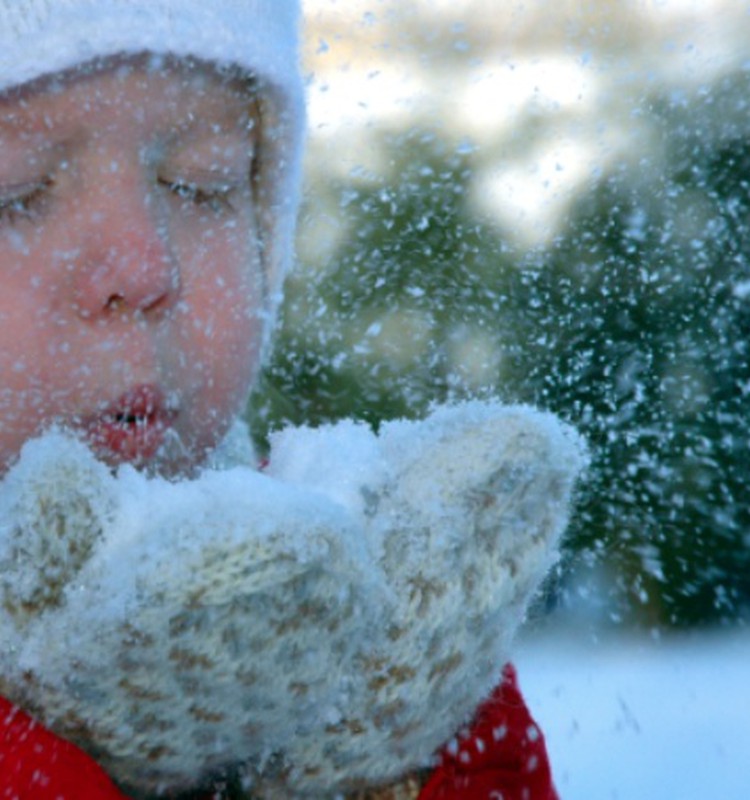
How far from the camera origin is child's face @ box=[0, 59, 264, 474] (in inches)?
29.4

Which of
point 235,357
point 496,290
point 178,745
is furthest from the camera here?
point 496,290

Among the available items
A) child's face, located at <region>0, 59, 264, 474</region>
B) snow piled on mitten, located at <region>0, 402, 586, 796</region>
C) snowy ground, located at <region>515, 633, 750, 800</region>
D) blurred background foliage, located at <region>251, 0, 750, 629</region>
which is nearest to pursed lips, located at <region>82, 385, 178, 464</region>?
child's face, located at <region>0, 59, 264, 474</region>

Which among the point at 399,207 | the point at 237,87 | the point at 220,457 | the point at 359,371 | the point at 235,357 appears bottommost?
the point at 359,371

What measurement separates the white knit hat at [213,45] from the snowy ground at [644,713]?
1187mm

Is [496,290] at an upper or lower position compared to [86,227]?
lower

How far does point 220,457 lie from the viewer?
0.97 metres

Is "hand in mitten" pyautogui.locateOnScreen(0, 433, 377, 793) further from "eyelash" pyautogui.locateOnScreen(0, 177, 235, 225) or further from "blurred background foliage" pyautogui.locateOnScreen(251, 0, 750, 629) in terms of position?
"blurred background foliage" pyautogui.locateOnScreen(251, 0, 750, 629)

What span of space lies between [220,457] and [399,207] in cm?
176

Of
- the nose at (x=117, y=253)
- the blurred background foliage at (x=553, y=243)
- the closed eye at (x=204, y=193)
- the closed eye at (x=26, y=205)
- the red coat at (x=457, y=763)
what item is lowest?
the blurred background foliage at (x=553, y=243)

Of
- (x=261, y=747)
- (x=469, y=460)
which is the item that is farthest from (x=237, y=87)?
(x=261, y=747)

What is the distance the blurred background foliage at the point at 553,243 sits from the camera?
8.37 ft

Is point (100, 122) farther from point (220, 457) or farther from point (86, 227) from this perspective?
point (220, 457)

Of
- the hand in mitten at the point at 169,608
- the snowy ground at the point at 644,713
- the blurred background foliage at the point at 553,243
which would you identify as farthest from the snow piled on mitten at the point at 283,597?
the blurred background foliage at the point at 553,243

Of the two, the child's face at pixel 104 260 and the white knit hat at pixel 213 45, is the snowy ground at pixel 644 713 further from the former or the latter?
the child's face at pixel 104 260
